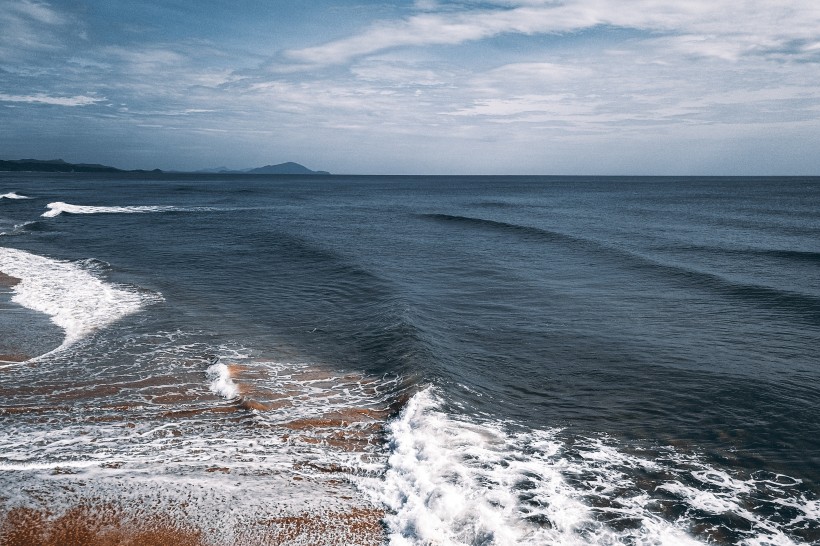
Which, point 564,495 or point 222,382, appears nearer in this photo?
point 564,495

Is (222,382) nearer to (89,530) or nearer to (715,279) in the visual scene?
(89,530)

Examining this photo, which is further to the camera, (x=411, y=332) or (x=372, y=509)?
(x=411, y=332)

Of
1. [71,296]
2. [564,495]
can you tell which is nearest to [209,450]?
[564,495]

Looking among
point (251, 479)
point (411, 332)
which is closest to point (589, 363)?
point (411, 332)

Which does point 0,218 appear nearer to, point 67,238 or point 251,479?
point 67,238

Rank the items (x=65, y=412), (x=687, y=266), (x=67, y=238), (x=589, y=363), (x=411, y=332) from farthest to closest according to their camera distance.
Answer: (x=67, y=238), (x=687, y=266), (x=411, y=332), (x=589, y=363), (x=65, y=412)

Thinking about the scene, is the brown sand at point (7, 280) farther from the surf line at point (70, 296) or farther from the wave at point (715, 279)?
the wave at point (715, 279)

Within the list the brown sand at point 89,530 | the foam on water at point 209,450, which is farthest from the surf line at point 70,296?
the brown sand at point 89,530
